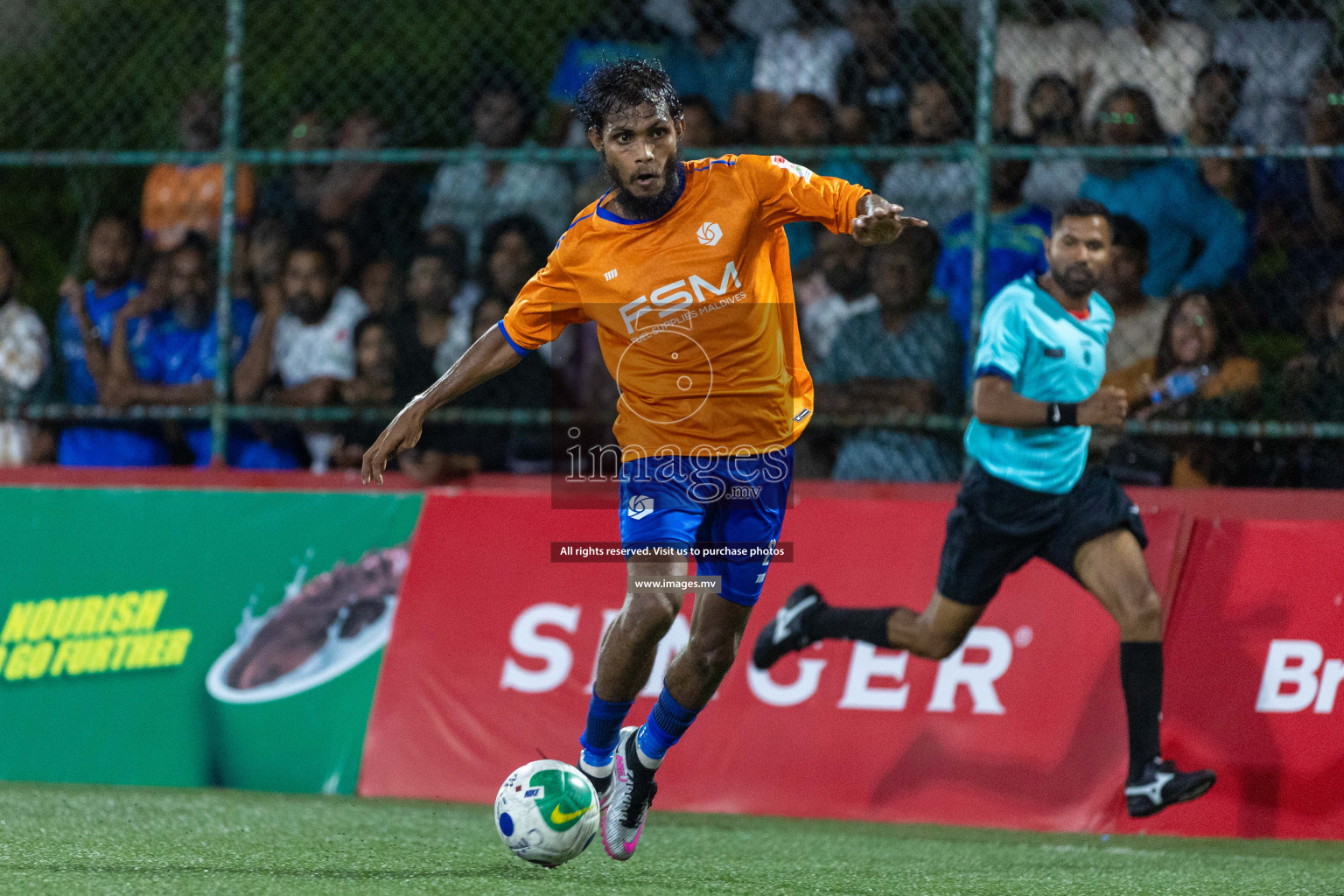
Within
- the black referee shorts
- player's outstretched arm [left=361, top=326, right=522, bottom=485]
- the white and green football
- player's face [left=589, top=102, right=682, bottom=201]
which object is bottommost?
the white and green football

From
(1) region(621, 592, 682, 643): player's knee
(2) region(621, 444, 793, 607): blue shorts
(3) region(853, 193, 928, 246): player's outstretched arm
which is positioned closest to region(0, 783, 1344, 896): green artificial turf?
(1) region(621, 592, 682, 643): player's knee

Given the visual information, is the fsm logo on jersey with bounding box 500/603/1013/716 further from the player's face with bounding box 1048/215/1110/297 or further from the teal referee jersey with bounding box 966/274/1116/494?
the player's face with bounding box 1048/215/1110/297

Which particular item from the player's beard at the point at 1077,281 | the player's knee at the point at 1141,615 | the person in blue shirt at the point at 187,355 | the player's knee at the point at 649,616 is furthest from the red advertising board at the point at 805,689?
the player's knee at the point at 649,616

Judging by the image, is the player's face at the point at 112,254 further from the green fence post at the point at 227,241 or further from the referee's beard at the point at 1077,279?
the referee's beard at the point at 1077,279

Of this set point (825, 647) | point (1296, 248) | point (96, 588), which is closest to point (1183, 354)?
point (1296, 248)

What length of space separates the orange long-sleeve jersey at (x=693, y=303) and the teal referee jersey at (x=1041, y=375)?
4.35 ft

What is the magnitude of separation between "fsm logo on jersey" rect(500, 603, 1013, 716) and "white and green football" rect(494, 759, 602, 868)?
191 centimetres

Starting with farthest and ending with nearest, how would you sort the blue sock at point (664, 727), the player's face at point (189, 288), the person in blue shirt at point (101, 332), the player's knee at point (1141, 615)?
the player's face at point (189, 288) < the person in blue shirt at point (101, 332) < the player's knee at point (1141, 615) < the blue sock at point (664, 727)

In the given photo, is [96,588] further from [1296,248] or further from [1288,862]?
[1296,248]

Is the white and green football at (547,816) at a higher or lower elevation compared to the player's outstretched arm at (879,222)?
lower

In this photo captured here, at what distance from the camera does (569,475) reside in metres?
7.68

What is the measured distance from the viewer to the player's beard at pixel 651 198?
5.02m

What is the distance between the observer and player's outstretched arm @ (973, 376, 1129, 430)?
5863mm

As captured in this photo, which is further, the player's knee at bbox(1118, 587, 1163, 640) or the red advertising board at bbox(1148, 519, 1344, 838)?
the red advertising board at bbox(1148, 519, 1344, 838)
